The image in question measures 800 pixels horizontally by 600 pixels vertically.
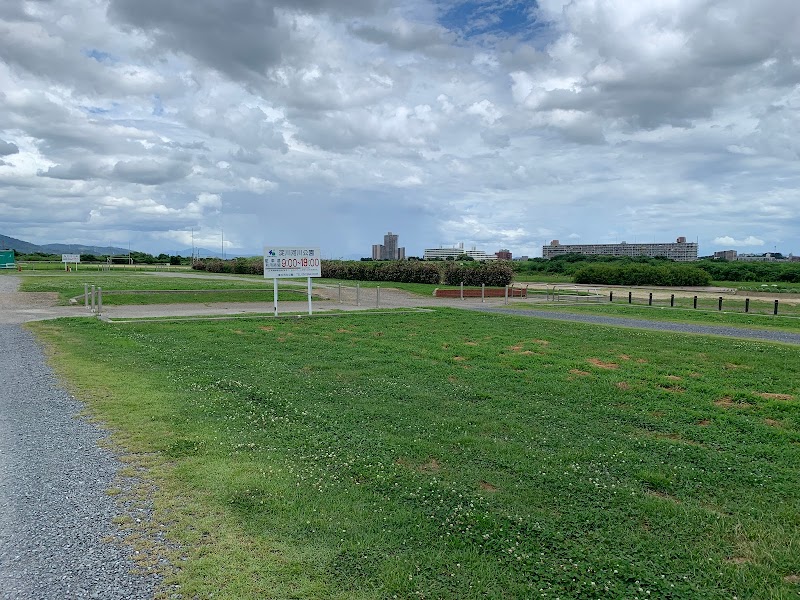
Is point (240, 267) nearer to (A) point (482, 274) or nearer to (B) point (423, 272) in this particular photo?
(B) point (423, 272)

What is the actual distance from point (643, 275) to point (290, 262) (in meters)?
50.4

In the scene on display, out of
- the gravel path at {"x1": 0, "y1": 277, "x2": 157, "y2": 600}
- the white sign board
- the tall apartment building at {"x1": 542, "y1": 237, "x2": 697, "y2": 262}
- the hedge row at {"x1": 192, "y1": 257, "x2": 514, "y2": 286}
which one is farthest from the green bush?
the tall apartment building at {"x1": 542, "y1": 237, "x2": 697, "y2": 262}

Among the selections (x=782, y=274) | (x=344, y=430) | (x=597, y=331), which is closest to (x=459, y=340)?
(x=597, y=331)

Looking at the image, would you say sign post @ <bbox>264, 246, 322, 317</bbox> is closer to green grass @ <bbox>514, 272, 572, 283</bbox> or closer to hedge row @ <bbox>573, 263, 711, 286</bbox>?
green grass @ <bbox>514, 272, 572, 283</bbox>

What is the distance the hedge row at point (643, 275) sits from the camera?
2297 inches

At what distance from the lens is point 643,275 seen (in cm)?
6041

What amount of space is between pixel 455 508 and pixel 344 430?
2318 millimetres

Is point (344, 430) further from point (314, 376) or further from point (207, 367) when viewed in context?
point (207, 367)

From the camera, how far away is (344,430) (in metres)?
6.51

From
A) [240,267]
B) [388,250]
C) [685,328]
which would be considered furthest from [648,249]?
[685,328]

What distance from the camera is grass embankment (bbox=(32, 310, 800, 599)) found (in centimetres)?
361

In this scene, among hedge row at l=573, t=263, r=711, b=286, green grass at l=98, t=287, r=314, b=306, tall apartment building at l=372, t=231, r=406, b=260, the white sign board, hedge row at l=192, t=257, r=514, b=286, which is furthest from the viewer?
tall apartment building at l=372, t=231, r=406, b=260

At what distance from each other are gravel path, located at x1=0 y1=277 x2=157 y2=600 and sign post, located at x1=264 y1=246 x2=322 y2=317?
41.0 feet

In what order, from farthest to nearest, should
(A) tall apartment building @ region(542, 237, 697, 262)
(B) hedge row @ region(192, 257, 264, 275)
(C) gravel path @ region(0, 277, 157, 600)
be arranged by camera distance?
1. (A) tall apartment building @ region(542, 237, 697, 262)
2. (B) hedge row @ region(192, 257, 264, 275)
3. (C) gravel path @ region(0, 277, 157, 600)
